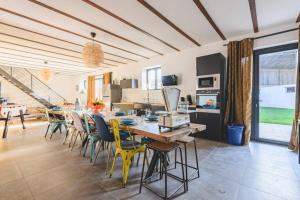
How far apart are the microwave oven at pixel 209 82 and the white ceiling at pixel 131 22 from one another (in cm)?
104

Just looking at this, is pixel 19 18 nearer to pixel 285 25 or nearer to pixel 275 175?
pixel 275 175

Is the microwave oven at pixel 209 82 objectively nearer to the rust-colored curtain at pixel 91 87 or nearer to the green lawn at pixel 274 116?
the green lawn at pixel 274 116

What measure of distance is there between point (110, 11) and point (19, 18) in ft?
6.17

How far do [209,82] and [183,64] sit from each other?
4.47 feet

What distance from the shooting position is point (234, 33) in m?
3.92

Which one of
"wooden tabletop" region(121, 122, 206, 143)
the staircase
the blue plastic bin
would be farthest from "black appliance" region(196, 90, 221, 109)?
the staircase

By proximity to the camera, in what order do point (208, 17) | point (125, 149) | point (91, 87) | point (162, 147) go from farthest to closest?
point (91, 87)
point (208, 17)
point (125, 149)
point (162, 147)

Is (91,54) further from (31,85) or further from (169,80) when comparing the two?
(31,85)

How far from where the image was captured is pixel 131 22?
327 cm

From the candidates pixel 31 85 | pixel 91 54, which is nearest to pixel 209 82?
pixel 91 54

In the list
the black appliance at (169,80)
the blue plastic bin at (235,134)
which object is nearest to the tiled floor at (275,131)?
the blue plastic bin at (235,134)

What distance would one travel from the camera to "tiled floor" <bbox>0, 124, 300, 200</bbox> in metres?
1.93

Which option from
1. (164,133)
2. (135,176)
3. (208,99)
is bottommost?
(135,176)

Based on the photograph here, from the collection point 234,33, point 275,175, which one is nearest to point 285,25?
point 234,33
